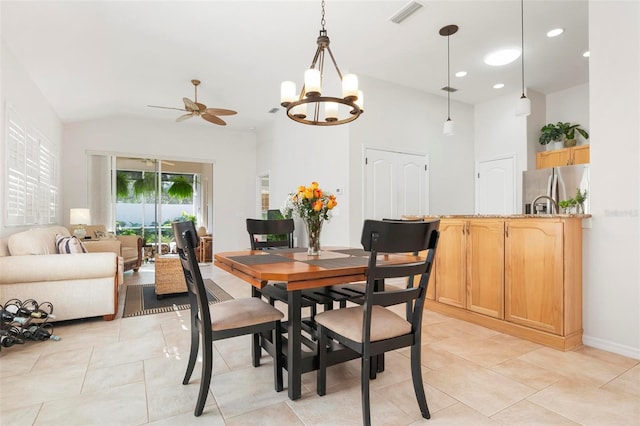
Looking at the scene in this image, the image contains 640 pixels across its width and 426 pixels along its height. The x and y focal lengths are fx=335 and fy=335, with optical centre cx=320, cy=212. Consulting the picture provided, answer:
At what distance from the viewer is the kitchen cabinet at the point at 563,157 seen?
4.83 meters

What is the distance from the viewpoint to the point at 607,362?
232 centimetres

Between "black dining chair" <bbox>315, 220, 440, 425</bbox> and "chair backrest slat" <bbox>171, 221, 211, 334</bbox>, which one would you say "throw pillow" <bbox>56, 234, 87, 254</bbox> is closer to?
"chair backrest slat" <bbox>171, 221, 211, 334</bbox>

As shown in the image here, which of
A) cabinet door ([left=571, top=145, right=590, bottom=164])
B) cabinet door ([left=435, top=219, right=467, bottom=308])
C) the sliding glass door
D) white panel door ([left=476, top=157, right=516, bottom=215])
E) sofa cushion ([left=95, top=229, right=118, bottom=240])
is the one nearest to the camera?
cabinet door ([left=435, top=219, right=467, bottom=308])

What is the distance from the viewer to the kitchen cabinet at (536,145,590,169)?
4.83 meters

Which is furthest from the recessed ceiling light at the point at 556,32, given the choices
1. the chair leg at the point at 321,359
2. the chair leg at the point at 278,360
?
the chair leg at the point at 278,360

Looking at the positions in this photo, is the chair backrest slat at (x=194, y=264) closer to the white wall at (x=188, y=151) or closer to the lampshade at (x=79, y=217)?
the lampshade at (x=79, y=217)

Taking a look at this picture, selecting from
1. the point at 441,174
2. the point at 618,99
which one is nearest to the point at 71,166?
the point at 441,174

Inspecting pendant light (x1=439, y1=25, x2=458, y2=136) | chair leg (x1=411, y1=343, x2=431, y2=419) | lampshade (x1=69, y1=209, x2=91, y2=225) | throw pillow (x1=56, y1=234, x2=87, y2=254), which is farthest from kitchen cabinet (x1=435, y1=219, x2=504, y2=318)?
lampshade (x1=69, y1=209, x2=91, y2=225)

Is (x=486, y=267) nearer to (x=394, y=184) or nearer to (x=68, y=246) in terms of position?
(x=394, y=184)

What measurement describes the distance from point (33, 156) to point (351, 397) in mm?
4910

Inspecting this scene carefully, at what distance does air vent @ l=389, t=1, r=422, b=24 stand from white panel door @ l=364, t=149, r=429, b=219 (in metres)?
1.73

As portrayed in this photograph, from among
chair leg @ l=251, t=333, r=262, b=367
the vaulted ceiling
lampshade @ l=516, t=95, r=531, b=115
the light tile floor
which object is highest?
the vaulted ceiling

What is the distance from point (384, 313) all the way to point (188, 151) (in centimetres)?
663

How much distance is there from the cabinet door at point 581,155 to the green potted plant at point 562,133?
0.61 ft
